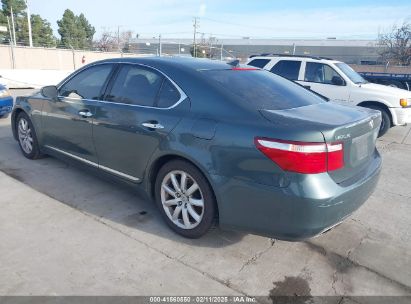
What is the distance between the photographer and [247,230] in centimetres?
288

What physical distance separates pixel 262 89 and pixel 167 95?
35.3 inches

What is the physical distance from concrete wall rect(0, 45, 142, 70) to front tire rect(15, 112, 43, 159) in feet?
61.0

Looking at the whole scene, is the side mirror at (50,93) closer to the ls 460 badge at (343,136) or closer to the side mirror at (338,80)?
the ls 460 badge at (343,136)

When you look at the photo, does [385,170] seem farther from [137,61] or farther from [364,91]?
[137,61]

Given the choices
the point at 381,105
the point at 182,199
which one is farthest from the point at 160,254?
the point at 381,105

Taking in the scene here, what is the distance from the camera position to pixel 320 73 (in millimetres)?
8562

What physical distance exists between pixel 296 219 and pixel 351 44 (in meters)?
64.9

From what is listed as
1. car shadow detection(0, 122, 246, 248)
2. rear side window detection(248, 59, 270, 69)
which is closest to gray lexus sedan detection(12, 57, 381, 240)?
car shadow detection(0, 122, 246, 248)

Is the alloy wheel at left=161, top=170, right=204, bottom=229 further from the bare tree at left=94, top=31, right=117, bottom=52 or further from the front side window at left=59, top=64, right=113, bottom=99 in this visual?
the bare tree at left=94, top=31, right=117, bottom=52

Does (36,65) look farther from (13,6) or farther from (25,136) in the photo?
(13,6)

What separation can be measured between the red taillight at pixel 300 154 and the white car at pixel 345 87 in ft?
18.6

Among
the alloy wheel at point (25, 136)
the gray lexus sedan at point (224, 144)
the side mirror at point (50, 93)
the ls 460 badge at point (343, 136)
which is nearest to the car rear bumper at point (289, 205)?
the gray lexus sedan at point (224, 144)

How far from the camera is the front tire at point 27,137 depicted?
200 inches

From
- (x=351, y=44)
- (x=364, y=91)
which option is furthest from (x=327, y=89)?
(x=351, y=44)
